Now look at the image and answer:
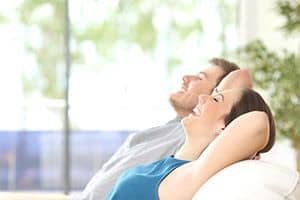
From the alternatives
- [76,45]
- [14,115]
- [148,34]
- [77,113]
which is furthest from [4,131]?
[148,34]

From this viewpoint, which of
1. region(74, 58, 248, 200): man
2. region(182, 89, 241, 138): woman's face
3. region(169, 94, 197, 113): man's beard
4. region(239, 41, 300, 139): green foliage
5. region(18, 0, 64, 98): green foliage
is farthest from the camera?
region(18, 0, 64, 98): green foliage

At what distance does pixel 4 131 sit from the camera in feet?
15.9

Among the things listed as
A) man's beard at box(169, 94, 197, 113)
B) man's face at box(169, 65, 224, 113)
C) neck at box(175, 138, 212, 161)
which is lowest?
man's beard at box(169, 94, 197, 113)

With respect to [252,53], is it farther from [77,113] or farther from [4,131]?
[4,131]

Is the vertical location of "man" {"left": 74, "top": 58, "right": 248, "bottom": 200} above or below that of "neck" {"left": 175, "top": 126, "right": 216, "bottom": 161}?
below

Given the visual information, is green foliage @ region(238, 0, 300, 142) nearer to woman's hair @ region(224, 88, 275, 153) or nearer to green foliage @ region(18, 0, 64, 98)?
woman's hair @ region(224, 88, 275, 153)

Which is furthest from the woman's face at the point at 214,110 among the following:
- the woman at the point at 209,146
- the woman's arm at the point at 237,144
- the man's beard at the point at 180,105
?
the man's beard at the point at 180,105

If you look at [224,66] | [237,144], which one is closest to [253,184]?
[237,144]

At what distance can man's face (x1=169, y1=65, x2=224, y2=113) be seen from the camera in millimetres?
2549

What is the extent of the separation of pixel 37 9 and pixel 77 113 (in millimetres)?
874

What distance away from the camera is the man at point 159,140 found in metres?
2.35

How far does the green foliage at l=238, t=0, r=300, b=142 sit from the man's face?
2.27 ft

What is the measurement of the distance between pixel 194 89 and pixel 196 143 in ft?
2.32

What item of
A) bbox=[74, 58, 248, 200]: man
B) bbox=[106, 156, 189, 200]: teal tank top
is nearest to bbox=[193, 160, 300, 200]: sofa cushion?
bbox=[106, 156, 189, 200]: teal tank top
